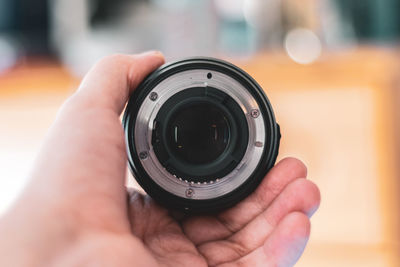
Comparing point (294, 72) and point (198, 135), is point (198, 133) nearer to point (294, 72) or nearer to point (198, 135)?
point (198, 135)

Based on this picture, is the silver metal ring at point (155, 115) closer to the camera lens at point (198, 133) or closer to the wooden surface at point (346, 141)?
the camera lens at point (198, 133)

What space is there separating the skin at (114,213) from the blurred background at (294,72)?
0.62 meters

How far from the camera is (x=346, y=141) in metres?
1.17

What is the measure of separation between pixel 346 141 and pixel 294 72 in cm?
20

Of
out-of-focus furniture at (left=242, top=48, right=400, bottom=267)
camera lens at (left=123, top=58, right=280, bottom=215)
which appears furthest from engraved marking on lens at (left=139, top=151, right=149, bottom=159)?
out-of-focus furniture at (left=242, top=48, right=400, bottom=267)

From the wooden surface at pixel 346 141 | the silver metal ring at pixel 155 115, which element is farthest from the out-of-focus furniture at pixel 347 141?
the silver metal ring at pixel 155 115

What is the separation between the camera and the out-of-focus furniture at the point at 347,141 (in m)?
1.15

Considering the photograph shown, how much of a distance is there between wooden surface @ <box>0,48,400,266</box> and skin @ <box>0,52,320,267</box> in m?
0.62

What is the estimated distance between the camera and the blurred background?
3.79ft

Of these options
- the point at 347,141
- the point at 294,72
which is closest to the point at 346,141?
the point at 347,141

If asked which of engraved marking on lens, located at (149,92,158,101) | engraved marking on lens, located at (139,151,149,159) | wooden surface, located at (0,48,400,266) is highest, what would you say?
engraved marking on lens, located at (149,92,158,101)

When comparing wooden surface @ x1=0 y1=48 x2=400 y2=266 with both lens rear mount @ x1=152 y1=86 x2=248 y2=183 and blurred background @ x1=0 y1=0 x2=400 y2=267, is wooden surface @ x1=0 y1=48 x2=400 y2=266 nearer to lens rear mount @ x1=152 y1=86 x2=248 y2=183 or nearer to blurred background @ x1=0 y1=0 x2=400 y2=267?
blurred background @ x1=0 y1=0 x2=400 y2=267

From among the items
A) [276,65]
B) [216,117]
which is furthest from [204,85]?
[276,65]

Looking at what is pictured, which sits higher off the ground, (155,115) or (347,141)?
(155,115)
